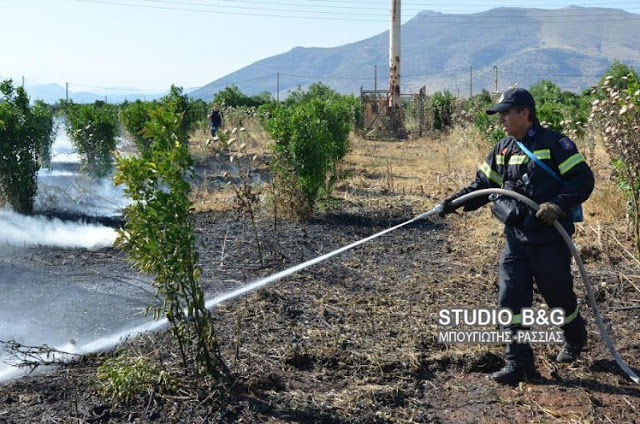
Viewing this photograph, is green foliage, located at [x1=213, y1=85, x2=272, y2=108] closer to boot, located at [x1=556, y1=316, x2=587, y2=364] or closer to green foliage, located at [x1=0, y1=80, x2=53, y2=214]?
green foliage, located at [x1=0, y1=80, x2=53, y2=214]

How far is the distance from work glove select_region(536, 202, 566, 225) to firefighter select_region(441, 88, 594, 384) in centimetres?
6

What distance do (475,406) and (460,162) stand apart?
1321 cm

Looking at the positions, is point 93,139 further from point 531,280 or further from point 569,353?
point 569,353

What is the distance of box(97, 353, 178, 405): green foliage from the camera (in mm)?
3500

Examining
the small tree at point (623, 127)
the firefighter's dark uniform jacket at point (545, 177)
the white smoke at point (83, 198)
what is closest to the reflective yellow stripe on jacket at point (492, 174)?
the firefighter's dark uniform jacket at point (545, 177)

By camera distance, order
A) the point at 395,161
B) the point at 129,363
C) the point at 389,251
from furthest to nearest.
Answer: the point at 395,161 → the point at 389,251 → the point at 129,363

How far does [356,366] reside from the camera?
13.7 ft

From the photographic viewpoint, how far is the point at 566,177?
383 cm

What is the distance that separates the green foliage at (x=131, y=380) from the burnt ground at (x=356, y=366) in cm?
4

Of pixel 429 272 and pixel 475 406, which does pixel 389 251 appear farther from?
pixel 475 406

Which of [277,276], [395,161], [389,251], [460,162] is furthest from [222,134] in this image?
[395,161]

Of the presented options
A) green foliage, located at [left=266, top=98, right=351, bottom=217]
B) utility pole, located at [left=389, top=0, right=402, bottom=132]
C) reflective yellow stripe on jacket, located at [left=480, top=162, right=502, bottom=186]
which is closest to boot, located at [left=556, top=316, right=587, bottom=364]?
reflective yellow stripe on jacket, located at [left=480, top=162, right=502, bottom=186]

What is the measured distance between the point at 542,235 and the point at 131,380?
7.96 ft

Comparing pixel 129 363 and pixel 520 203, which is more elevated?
pixel 520 203
